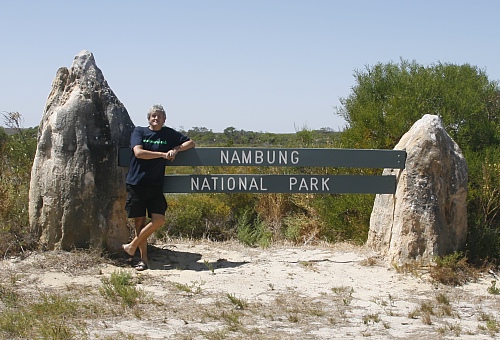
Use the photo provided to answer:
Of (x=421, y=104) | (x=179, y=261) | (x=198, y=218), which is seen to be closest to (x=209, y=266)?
(x=179, y=261)

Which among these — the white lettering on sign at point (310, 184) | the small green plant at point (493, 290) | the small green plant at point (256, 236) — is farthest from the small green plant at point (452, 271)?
the small green plant at point (256, 236)

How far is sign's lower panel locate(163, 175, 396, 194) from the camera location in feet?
26.0

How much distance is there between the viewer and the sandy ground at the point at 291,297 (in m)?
5.48

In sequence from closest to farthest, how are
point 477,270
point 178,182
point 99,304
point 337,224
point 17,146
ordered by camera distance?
1. point 99,304
2. point 477,270
3. point 178,182
4. point 337,224
5. point 17,146

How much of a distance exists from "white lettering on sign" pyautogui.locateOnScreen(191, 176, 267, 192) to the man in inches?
21.9

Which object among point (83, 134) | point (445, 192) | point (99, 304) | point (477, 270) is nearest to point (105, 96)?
point (83, 134)

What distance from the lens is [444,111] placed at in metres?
10.2

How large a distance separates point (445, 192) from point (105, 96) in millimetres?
4492

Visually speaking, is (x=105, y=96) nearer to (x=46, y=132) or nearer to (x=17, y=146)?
(x=46, y=132)

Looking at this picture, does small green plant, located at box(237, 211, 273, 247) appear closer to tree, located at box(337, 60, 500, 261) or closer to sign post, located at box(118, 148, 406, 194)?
sign post, located at box(118, 148, 406, 194)

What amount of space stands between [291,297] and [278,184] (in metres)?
1.89

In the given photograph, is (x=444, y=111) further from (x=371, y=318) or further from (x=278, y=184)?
(x=371, y=318)

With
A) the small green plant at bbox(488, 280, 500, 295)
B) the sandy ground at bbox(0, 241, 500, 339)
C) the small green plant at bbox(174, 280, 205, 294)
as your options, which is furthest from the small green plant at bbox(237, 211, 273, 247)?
the small green plant at bbox(488, 280, 500, 295)

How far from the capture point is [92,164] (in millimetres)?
7594
